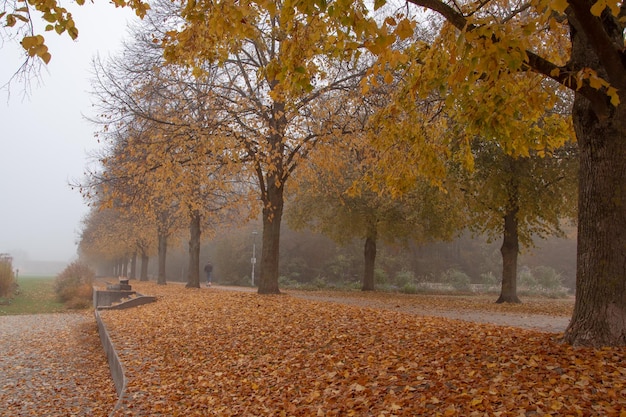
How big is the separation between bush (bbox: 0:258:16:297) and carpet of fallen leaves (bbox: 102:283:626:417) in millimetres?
22629

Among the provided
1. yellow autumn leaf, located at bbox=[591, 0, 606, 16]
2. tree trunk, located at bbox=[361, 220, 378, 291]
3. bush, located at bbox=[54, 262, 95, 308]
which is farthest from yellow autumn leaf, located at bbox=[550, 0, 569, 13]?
bush, located at bbox=[54, 262, 95, 308]

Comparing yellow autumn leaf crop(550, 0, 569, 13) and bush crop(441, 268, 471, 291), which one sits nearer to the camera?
yellow autumn leaf crop(550, 0, 569, 13)

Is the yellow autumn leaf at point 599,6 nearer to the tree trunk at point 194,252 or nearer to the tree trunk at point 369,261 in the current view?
the tree trunk at point 369,261

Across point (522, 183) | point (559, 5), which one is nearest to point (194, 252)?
point (522, 183)

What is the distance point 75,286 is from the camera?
28.0m

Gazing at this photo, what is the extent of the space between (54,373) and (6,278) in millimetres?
22274

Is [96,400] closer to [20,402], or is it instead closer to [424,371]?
[20,402]

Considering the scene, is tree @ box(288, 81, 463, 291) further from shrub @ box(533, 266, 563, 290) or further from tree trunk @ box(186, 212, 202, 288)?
shrub @ box(533, 266, 563, 290)

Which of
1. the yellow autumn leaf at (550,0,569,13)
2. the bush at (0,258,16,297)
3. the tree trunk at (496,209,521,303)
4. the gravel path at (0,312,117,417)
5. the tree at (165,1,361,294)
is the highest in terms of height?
the tree at (165,1,361,294)

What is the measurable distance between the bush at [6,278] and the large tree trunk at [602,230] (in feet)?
99.9

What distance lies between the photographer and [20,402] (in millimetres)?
7504

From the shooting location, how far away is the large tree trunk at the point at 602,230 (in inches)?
201

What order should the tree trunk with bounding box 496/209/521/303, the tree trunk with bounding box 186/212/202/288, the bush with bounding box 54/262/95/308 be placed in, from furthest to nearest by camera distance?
the bush with bounding box 54/262/95/308
the tree trunk with bounding box 186/212/202/288
the tree trunk with bounding box 496/209/521/303

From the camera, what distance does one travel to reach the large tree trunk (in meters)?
5.11
